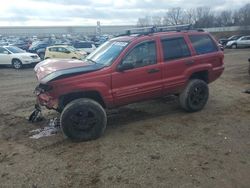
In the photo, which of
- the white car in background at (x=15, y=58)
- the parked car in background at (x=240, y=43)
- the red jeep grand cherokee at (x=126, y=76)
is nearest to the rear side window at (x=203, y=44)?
the red jeep grand cherokee at (x=126, y=76)

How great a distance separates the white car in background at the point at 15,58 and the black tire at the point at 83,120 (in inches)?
661

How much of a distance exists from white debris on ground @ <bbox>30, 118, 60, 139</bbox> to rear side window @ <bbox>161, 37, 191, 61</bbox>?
9.14 feet

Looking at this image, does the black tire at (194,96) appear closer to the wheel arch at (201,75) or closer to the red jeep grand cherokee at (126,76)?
the red jeep grand cherokee at (126,76)

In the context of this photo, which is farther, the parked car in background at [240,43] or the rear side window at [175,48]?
the parked car in background at [240,43]

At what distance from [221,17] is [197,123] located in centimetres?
8989

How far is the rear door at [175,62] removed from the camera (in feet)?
24.4

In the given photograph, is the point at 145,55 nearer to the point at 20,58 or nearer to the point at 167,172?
the point at 167,172

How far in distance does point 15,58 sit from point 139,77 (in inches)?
671

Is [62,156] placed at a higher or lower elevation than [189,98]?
lower

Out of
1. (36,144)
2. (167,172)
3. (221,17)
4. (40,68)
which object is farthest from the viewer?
(221,17)

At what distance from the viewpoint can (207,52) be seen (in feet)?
26.6

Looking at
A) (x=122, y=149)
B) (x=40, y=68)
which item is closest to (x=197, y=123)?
(x=122, y=149)

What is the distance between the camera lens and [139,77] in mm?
6961

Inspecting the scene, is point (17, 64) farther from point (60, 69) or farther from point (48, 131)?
point (60, 69)
